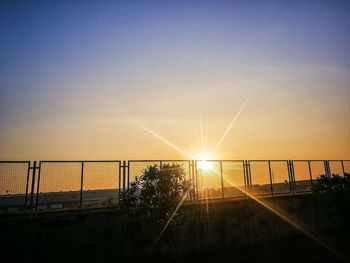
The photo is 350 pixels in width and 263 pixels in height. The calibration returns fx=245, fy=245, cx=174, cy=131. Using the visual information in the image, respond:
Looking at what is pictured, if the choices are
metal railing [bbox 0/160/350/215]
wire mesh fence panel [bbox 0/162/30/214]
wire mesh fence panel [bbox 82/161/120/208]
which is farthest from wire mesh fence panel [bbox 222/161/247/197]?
wire mesh fence panel [bbox 0/162/30/214]

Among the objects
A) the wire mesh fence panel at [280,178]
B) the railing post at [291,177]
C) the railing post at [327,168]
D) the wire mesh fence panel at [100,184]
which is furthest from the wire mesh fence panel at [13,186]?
the railing post at [327,168]

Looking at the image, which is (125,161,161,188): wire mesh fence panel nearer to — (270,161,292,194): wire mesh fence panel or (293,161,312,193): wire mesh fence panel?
(270,161,292,194): wire mesh fence panel

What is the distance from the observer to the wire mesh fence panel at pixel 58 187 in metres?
9.09

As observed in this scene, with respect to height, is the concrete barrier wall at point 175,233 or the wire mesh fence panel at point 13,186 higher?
the wire mesh fence panel at point 13,186

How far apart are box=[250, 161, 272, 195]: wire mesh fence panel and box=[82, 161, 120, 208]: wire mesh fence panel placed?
8272mm

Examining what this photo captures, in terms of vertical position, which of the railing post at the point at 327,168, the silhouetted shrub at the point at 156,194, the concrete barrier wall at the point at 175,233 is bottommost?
the concrete barrier wall at the point at 175,233

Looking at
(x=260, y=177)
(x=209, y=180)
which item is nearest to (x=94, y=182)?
(x=209, y=180)

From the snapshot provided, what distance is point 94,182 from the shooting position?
993cm

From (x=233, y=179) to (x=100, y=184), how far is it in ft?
24.7

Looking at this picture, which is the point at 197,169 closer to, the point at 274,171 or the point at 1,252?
the point at 274,171

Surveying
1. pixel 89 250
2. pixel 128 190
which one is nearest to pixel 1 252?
pixel 89 250

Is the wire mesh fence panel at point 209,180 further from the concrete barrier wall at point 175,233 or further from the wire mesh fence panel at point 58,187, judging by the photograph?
the wire mesh fence panel at point 58,187

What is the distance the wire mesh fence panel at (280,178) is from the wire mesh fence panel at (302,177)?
719 mm

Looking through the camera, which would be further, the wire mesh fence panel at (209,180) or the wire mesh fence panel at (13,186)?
the wire mesh fence panel at (209,180)
